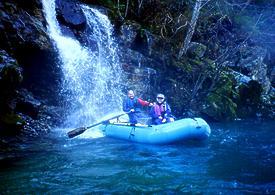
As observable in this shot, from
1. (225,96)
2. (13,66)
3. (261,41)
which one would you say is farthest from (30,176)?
A: (261,41)

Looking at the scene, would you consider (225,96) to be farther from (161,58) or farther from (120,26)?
(120,26)

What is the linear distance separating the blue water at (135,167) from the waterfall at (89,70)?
7.81ft

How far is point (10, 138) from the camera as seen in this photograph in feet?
32.4

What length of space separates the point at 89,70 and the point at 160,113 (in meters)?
4.26

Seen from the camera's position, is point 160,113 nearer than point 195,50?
Yes

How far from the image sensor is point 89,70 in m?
13.4

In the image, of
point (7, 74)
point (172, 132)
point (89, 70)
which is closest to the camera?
point (172, 132)

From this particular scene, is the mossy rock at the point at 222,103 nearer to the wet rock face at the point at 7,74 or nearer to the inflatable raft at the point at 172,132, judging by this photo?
the inflatable raft at the point at 172,132

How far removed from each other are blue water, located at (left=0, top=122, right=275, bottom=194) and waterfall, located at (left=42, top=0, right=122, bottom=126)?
2.38 metres

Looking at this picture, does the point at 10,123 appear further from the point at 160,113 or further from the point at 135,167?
the point at 135,167

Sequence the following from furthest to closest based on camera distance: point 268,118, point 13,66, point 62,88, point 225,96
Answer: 1. point 268,118
2. point 225,96
3. point 62,88
4. point 13,66

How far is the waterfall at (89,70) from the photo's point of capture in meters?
12.6

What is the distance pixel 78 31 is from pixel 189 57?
594 centimetres

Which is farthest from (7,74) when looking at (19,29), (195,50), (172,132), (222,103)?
(195,50)
